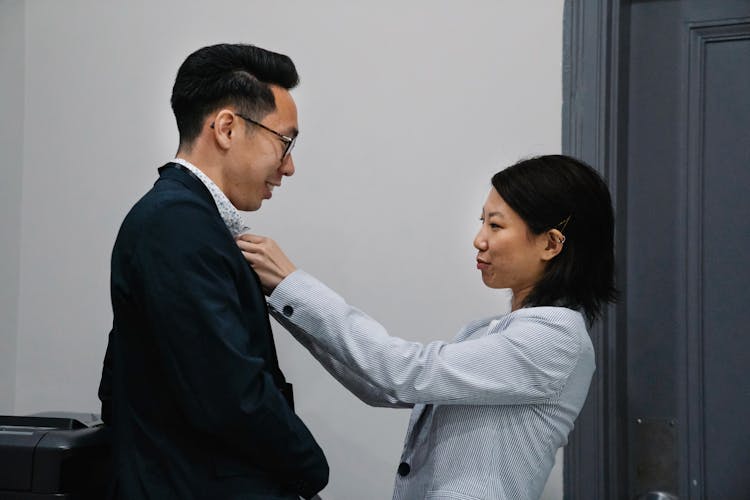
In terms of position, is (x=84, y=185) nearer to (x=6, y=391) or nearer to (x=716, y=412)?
(x=6, y=391)

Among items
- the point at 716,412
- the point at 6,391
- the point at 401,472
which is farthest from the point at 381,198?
the point at 6,391

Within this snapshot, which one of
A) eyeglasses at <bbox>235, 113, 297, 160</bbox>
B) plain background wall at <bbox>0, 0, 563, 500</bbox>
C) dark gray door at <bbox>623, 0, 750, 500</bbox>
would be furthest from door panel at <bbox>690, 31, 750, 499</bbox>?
eyeglasses at <bbox>235, 113, 297, 160</bbox>

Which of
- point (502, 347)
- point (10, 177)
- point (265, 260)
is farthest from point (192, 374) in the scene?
point (10, 177)

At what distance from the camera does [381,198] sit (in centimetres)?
235

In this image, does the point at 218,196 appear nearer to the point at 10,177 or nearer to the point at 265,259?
the point at 265,259

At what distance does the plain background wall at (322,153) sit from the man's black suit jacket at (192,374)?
0.97m

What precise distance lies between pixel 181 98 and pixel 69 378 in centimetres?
139

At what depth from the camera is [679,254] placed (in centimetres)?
223

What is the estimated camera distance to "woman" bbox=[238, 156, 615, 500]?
154cm

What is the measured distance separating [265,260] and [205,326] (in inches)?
10.9

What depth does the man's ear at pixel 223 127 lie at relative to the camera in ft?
4.75

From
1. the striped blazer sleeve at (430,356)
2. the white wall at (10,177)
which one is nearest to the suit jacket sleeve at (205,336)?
the striped blazer sleeve at (430,356)

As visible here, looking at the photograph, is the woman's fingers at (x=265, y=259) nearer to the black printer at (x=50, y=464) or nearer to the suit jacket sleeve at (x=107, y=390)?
the suit jacket sleeve at (x=107, y=390)

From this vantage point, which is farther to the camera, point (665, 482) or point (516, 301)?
point (665, 482)
